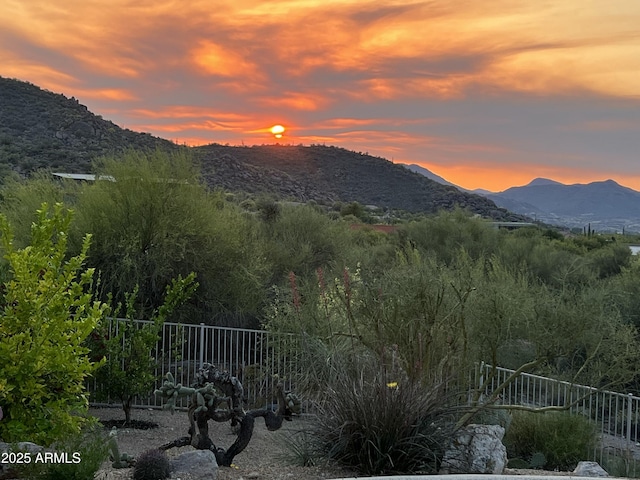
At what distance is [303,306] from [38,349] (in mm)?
8384

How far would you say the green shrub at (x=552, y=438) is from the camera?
9492 millimetres

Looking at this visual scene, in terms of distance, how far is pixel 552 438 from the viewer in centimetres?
961

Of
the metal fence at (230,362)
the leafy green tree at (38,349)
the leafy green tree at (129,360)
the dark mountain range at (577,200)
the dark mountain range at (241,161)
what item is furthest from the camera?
the dark mountain range at (577,200)

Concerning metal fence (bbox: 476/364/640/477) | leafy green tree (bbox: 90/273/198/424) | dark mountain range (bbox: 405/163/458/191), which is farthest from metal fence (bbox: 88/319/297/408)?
dark mountain range (bbox: 405/163/458/191)

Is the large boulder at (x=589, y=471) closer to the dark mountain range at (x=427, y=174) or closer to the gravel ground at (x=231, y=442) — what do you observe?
the gravel ground at (x=231, y=442)

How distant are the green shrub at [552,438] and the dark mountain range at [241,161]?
82.6 ft

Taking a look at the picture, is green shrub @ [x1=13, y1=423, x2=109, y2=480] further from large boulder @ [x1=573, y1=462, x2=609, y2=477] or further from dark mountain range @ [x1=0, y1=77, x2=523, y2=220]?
dark mountain range @ [x1=0, y1=77, x2=523, y2=220]

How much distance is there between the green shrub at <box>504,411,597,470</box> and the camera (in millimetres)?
9492

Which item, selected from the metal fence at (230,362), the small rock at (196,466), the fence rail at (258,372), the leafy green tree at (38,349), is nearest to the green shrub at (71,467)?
the small rock at (196,466)

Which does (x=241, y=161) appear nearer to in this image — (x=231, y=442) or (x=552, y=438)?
(x=231, y=442)

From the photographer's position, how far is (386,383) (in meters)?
6.72

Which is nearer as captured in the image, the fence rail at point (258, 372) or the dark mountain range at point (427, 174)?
the fence rail at point (258, 372)

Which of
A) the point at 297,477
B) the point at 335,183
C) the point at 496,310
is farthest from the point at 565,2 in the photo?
the point at 335,183

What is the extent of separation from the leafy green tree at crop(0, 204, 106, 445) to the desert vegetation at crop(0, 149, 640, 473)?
19 millimetres
